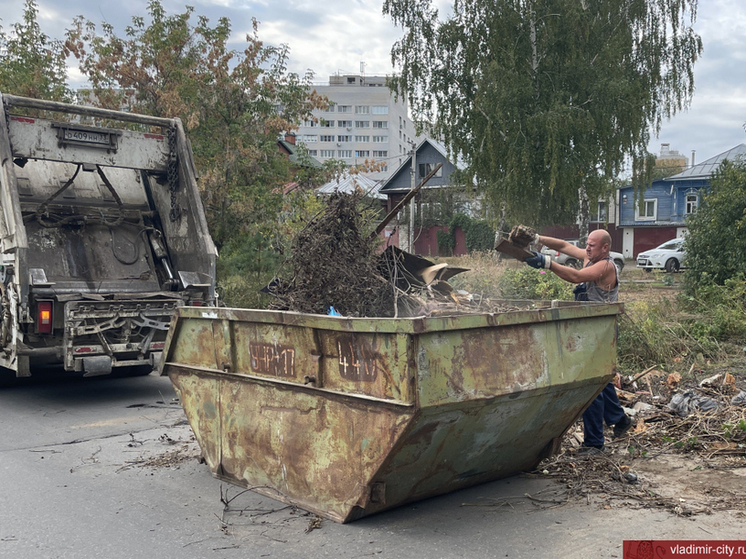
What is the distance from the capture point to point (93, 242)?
340 inches

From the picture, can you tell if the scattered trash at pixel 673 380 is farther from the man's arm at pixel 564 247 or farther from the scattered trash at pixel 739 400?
the man's arm at pixel 564 247

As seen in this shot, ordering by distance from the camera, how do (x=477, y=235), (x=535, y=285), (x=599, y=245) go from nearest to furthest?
(x=599, y=245)
(x=535, y=285)
(x=477, y=235)

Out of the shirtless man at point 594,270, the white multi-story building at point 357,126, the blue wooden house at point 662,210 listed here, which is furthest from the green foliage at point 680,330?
the white multi-story building at point 357,126

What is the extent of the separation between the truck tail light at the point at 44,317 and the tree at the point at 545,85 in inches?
621

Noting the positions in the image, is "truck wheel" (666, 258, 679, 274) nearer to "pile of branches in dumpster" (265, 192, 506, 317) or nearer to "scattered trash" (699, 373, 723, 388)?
"scattered trash" (699, 373, 723, 388)

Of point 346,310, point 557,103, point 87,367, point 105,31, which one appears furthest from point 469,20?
point 346,310

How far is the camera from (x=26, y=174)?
870cm

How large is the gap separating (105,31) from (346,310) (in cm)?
1381

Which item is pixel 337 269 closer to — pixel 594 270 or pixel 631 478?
pixel 594 270

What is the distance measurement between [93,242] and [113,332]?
4.85ft

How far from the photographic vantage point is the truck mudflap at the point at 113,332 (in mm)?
7410

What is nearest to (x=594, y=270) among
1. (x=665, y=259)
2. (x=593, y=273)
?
(x=593, y=273)

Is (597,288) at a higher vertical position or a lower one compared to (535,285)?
higher

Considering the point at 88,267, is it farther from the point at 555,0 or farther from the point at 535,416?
the point at 555,0
